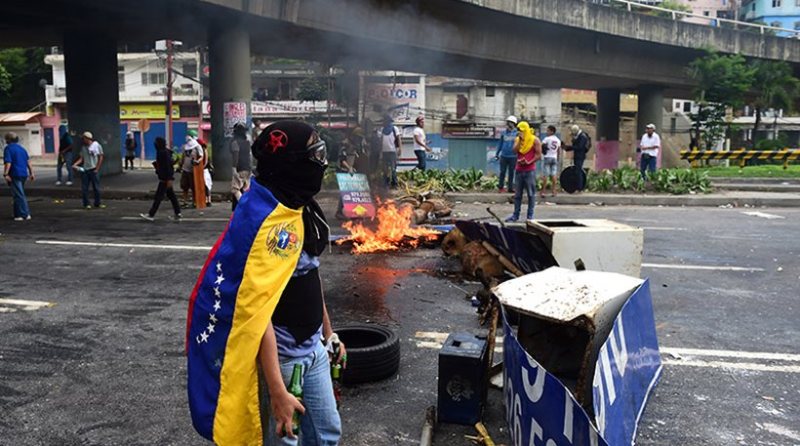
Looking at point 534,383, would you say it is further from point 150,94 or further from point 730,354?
point 150,94

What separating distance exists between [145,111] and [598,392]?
51746 millimetres

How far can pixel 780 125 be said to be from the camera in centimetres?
5103

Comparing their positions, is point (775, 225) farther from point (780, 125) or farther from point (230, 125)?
point (780, 125)

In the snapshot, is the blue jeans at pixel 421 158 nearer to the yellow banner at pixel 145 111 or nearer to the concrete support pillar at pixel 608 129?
the concrete support pillar at pixel 608 129

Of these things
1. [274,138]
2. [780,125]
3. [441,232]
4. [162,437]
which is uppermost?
[780,125]

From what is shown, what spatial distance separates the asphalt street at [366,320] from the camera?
378 cm

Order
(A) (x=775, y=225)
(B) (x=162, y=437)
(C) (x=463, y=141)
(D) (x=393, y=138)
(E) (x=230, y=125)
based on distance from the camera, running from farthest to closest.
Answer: (C) (x=463, y=141) → (E) (x=230, y=125) → (D) (x=393, y=138) → (A) (x=775, y=225) → (B) (x=162, y=437)

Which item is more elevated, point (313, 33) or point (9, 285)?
point (313, 33)

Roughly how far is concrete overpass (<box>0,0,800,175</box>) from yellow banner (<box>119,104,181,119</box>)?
23350mm

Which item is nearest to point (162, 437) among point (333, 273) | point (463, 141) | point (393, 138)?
point (333, 273)

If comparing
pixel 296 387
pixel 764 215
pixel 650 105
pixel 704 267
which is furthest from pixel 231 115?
pixel 650 105

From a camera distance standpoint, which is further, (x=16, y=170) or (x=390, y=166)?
(x=390, y=166)

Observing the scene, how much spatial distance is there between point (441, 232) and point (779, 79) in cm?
2668

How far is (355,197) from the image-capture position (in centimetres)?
1088
